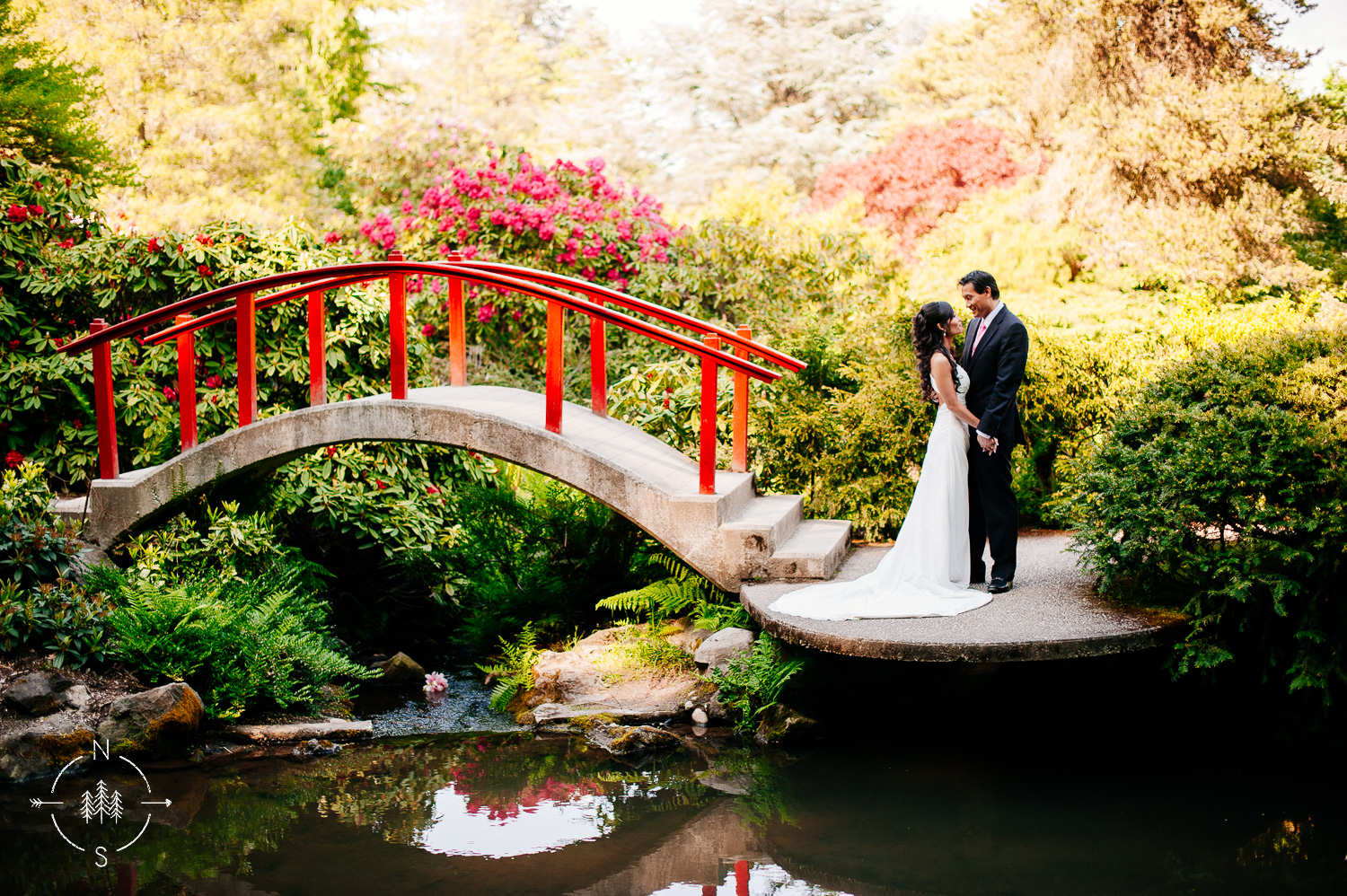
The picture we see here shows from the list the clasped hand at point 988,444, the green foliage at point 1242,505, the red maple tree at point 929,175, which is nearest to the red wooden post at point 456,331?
the clasped hand at point 988,444

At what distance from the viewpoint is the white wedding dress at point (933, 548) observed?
5.97 m

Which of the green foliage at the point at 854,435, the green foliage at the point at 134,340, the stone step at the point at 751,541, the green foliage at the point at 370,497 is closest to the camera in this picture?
the stone step at the point at 751,541

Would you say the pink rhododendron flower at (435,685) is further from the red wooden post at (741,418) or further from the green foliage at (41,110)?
the green foliage at (41,110)

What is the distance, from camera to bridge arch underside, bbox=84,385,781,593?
661 cm

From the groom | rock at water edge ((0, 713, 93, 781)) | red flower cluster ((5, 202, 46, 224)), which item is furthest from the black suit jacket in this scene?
red flower cluster ((5, 202, 46, 224))

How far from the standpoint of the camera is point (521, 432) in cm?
698

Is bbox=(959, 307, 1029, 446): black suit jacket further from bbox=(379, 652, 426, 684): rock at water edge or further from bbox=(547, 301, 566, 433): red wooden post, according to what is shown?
bbox=(379, 652, 426, 684): rock at water edge

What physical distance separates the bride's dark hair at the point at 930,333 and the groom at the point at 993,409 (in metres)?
0.14

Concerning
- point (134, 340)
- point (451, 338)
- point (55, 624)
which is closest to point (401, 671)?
point (55, 624)

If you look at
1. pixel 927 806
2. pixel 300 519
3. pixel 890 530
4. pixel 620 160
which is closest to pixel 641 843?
pixel 927 806

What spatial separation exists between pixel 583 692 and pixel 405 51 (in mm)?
24194

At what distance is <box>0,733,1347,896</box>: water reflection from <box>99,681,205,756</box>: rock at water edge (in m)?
0.21

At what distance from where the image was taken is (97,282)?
9.08 m

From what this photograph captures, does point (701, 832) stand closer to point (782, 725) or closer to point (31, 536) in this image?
point (782, 725)
